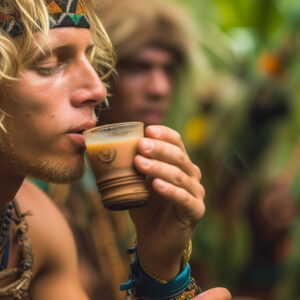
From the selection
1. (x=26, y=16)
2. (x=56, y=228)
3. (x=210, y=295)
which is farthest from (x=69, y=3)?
(x=210, y=295)

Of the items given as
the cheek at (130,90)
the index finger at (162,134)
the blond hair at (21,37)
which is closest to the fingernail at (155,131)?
the index finger at (162,134)

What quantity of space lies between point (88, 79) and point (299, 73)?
15.1ft

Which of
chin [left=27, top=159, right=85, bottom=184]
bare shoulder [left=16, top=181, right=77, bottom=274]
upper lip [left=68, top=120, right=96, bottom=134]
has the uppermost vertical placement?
upper lip [left=68, top=120, right=96, bottom=134]

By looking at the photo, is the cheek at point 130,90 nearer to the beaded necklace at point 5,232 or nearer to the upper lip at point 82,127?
the beaded necklace at point 5,232

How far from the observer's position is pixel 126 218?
4.33 metres

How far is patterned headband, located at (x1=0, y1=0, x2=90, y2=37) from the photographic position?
2.07 meters

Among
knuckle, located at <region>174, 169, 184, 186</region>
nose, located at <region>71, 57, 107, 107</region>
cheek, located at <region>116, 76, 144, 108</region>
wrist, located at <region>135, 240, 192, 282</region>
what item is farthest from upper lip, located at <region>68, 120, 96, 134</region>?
cheek, located at <region>116, 76, 144, 108</region>

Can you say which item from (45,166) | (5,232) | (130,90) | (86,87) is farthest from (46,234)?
(130,90)

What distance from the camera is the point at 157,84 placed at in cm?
429

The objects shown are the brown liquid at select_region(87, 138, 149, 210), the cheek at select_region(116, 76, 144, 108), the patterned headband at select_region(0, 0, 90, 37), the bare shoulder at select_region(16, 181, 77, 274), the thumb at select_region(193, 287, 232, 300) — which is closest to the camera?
the brown liquid at select_region(87, 138, 149, 210)

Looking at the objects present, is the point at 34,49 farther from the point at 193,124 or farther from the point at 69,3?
the point at 193,124

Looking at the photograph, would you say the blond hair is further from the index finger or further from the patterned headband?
the index finger

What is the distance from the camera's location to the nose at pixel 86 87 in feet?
6.88

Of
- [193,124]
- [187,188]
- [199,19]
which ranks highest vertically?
[187,188]
